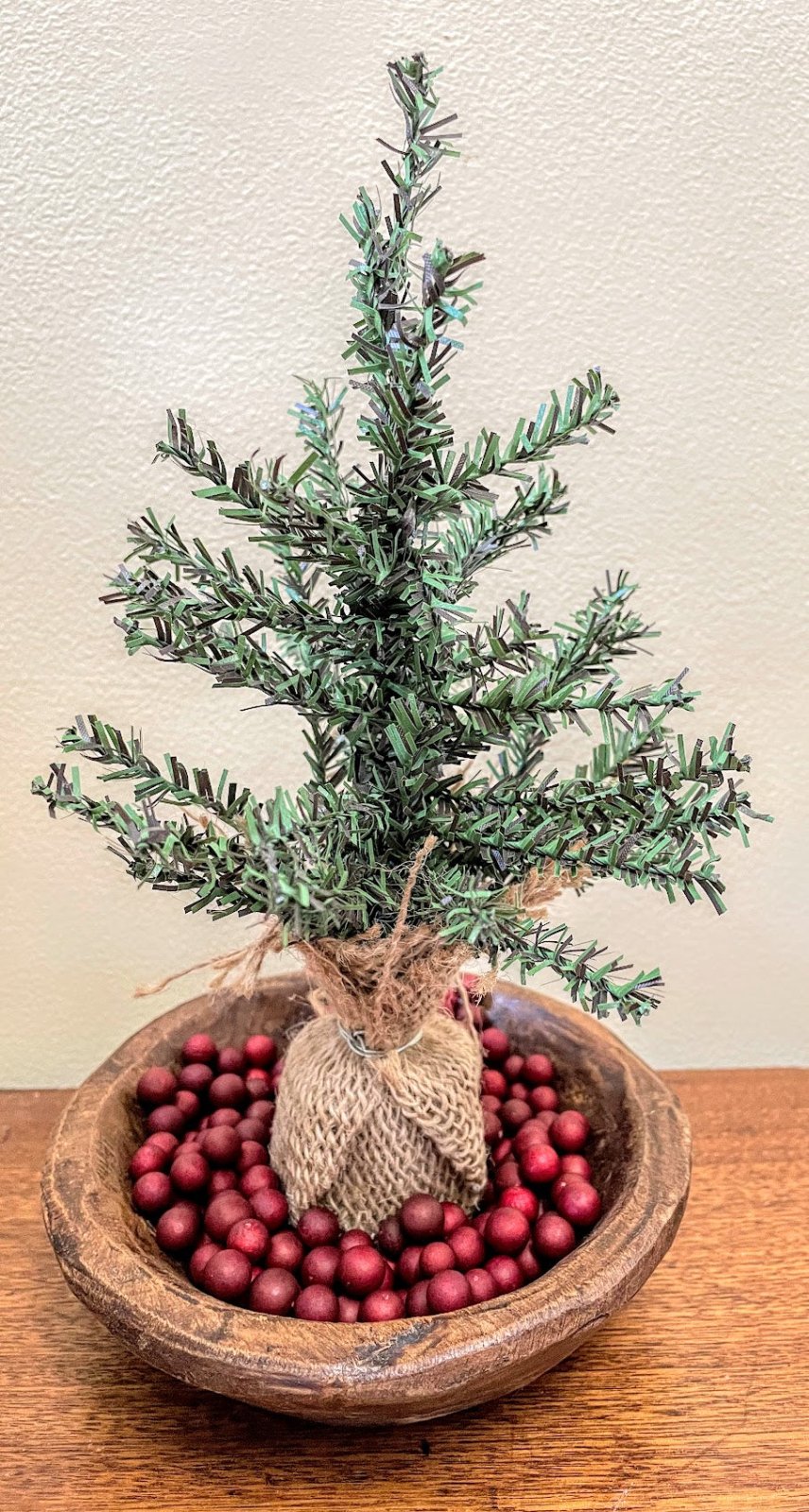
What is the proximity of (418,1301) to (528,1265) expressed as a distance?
6 centimetres

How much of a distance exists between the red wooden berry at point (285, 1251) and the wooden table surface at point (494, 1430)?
6cm

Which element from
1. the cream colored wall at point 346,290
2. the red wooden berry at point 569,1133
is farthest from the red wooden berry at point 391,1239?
the cream colored wall at point 346,290

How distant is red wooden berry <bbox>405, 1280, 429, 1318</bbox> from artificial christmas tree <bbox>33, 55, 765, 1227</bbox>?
0.05 metres

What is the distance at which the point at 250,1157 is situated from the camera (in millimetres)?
625

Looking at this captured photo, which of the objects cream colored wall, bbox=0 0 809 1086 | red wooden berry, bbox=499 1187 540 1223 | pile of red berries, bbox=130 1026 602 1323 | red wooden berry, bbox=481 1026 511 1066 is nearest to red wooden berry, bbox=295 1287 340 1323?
pile of red berries, bbox=130 1026 602 1323

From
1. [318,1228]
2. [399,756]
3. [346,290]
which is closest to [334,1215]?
[318,1228]

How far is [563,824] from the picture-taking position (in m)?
0.51

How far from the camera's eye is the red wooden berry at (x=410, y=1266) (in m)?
0.55

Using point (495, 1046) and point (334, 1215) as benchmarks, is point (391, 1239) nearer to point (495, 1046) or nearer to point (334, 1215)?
point (334, 1215)

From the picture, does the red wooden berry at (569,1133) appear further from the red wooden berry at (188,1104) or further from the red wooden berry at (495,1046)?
the red wooden berry at (188,1104)

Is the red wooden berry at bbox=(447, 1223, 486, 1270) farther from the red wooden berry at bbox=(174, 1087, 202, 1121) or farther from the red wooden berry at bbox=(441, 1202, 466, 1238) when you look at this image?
the red wooden berry at bbox=(174, 1087, 202, 1121)

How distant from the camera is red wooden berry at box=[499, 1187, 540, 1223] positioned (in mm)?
586

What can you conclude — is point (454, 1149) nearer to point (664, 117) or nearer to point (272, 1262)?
point (272, 1262)

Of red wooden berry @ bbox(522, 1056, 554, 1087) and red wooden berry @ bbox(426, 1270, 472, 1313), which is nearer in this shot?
red wooden berry @ bbox(426, 1270, 472, 1313)
